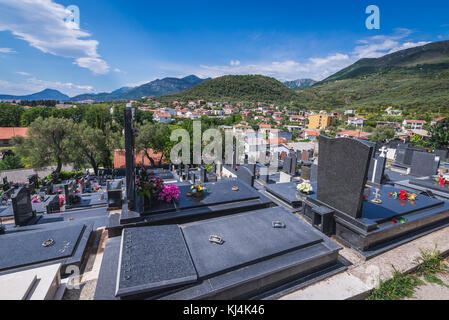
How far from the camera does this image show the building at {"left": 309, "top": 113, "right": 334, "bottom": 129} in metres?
77.2

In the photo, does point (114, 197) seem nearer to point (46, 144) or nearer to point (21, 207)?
point (21, 207)

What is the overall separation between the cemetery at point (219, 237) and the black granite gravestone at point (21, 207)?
38 mm

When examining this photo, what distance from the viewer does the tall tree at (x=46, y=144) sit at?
68.6 feet

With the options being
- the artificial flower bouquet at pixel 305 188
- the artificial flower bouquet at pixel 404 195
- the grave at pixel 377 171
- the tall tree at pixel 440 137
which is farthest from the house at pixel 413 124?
the artificial flower bouquet at pixel 305 188

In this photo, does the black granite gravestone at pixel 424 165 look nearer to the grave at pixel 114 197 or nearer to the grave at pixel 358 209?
the grave at pixel 358 209

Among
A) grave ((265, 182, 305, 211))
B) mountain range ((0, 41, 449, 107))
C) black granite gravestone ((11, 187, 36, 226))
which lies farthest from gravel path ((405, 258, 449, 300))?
mountain range ((0, 41, 449, 107))

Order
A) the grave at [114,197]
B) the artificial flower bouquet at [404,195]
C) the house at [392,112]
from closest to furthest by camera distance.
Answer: the artificial flower bouquet at [404,195], the grave at [114,197], the house at [392,112]

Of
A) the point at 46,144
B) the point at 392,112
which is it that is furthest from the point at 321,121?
the point at 46,144

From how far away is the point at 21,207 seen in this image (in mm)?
7445

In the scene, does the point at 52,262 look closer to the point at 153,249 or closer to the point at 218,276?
the point at 153,249

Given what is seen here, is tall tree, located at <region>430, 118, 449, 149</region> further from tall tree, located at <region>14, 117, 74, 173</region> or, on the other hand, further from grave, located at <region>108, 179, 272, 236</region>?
tall tree, located at <region>14, 117, 74, 173</region>

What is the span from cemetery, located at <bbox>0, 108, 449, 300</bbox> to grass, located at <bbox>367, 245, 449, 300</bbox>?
67cm
